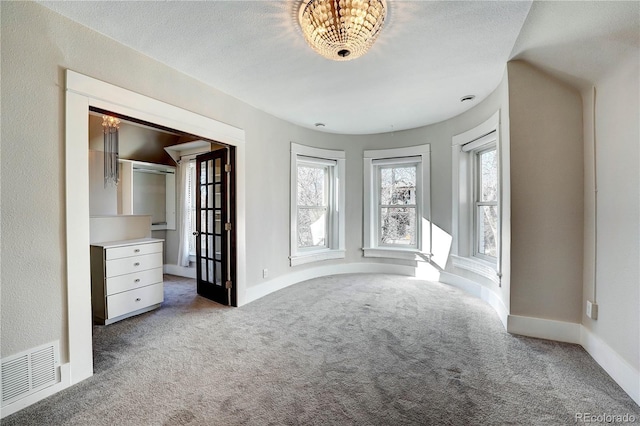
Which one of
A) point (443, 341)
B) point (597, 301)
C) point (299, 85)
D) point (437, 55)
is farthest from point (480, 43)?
point (443, 341)

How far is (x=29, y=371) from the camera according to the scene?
1688mm

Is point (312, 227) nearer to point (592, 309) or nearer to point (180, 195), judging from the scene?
point (180, 195)

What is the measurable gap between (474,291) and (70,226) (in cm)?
424

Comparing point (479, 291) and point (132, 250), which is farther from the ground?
point (132, 250)

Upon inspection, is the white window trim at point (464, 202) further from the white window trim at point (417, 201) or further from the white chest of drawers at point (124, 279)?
the white chest of drawers at point (124, 279)

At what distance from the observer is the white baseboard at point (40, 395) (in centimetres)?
158

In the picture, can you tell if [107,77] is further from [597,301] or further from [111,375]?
[597,301]

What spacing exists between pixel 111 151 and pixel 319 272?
353cm

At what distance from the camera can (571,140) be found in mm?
2346

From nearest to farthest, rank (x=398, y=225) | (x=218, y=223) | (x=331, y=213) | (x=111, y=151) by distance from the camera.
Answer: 1. (x=218, y=223)
2. (x=111, y=151)
3. (x=398, y=225)
4. (x=331, y=213)

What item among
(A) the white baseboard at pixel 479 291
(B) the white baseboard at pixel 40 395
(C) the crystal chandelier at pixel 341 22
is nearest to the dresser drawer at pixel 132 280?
(B) the white baseboard at pixel 40 395

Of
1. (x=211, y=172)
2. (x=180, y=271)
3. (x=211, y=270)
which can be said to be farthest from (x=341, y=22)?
(x=180, y=271)

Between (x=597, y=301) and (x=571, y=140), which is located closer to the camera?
(x=597, y=301)

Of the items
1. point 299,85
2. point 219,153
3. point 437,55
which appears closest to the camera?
point 437,55
